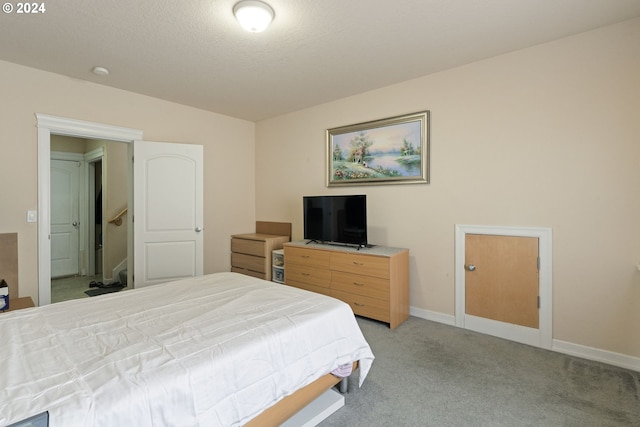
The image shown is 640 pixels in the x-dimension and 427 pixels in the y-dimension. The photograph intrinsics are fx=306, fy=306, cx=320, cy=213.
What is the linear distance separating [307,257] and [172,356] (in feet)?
8.02

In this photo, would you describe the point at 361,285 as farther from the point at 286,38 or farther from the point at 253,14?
the point at 253,14

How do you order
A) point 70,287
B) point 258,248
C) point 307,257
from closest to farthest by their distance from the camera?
point 307,257
point 258,248
point 70,287

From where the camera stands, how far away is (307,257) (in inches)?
144

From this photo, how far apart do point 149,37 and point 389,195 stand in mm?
2709

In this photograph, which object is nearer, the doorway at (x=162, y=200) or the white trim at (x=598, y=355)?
the white trim at (x=598, y=355)

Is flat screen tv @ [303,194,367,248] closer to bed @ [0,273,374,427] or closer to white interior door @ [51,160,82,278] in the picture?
bed @ [0,273,374,427]

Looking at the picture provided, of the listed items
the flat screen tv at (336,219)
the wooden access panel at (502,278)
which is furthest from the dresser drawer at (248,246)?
the wooden access panel at (502,278)

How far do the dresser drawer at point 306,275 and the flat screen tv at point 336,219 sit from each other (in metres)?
0.38

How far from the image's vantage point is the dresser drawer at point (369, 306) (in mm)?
3049

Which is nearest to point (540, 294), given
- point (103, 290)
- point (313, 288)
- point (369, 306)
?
point (369, 306)

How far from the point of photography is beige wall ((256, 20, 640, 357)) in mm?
2309

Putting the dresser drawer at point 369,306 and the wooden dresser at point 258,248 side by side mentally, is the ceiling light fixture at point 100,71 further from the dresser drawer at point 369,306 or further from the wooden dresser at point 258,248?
the dresser drawer at point 369,306

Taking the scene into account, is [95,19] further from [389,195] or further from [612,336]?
[612,336]

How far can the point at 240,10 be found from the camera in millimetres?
2031
